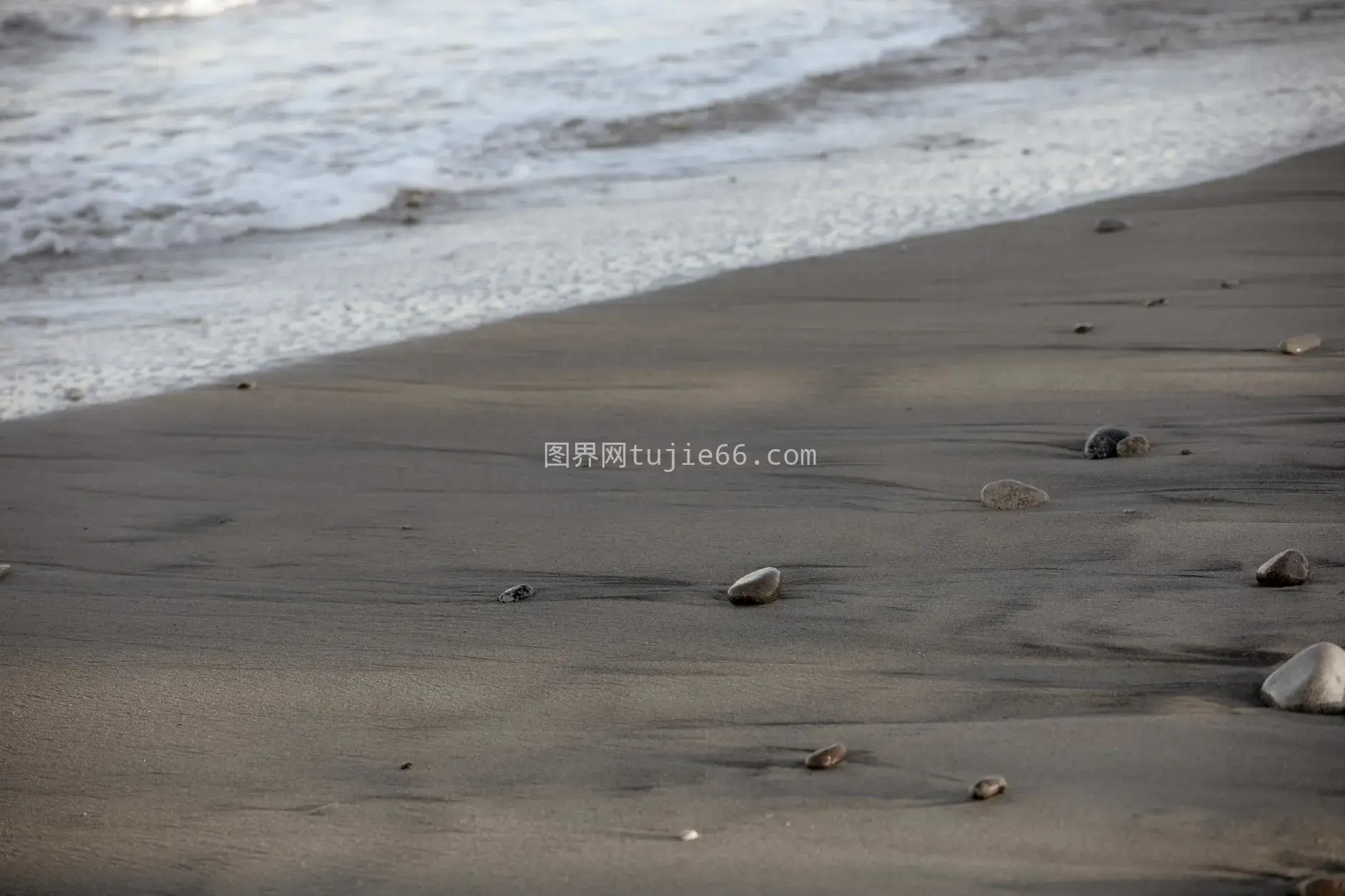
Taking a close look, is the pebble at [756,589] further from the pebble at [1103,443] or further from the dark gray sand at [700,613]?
the pebble at [1103,443]

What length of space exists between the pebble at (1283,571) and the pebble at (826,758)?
941 mm

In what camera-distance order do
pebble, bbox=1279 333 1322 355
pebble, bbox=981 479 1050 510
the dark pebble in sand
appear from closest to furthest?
the dark pebble in sand → pebble, bbox=981 479 1050 510 → pebble, bbox=1279 333 1322 355

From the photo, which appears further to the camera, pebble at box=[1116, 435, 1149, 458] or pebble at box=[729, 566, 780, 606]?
pebble at box=[1116, 435, 1149, 458]

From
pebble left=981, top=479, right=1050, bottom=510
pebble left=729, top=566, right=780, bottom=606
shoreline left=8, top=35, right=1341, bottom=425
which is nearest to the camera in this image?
pebble left=729, top=566, right=780, bottom=606

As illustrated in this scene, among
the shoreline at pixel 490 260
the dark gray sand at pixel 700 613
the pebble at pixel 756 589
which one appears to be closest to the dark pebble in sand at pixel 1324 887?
the dark gray sand at pixel 700 613

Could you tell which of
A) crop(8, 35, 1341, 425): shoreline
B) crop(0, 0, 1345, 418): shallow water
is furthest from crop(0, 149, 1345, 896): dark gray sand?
crop(0, 0, 1345, 418): shallow water

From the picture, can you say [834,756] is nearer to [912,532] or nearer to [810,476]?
[912,532]

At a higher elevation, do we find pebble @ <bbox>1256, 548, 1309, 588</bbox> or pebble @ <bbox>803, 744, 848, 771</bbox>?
pebble @ <bbox>1256, 548, 1309, 588</bbox>

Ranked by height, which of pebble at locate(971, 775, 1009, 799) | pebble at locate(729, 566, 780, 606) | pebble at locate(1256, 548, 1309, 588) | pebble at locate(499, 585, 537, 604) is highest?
pebble at locate(1256, 548, 1309, 588)

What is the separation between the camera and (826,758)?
2139 millimetres

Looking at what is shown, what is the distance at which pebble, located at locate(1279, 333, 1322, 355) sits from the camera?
13.1 feet

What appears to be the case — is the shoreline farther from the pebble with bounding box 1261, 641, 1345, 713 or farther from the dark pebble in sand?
the dark pebble in sand

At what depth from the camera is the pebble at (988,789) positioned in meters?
2.02

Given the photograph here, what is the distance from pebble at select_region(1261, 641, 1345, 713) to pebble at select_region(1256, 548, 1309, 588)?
384 millimetres
